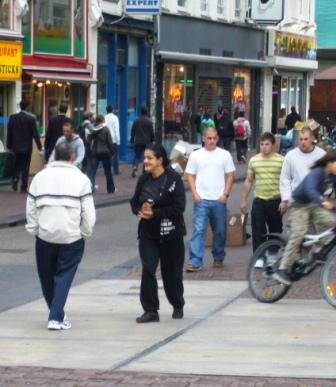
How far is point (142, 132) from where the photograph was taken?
30.5 metres

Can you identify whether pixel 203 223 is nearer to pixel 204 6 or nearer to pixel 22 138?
pixel 22 138

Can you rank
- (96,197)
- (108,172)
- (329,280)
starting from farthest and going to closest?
(108,172)
(96,197)
(329,280)

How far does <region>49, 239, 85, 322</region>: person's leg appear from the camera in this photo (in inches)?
429

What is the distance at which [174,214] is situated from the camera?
1120cm

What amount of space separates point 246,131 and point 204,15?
560cm

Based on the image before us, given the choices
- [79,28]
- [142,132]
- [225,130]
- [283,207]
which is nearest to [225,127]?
[225,130]

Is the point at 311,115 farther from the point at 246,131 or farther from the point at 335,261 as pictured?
the point at 335,261

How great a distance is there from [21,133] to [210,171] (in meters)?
11.0

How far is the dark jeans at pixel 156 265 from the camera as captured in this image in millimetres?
11281

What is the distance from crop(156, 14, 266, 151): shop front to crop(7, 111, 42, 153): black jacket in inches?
492

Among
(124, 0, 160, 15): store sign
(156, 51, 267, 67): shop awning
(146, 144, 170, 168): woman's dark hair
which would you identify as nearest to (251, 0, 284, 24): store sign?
(156, 51, 267, 67): shop awning

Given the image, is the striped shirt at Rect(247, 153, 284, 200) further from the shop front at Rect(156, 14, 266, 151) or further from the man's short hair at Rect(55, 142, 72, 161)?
the shop front at Rect(156, 14, 266, 151)

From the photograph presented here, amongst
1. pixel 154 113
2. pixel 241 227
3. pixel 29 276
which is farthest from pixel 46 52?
pixel 29 276

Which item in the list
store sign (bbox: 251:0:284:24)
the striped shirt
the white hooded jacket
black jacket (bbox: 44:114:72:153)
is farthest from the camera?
store sign (bbox: 251:0:284:24)
